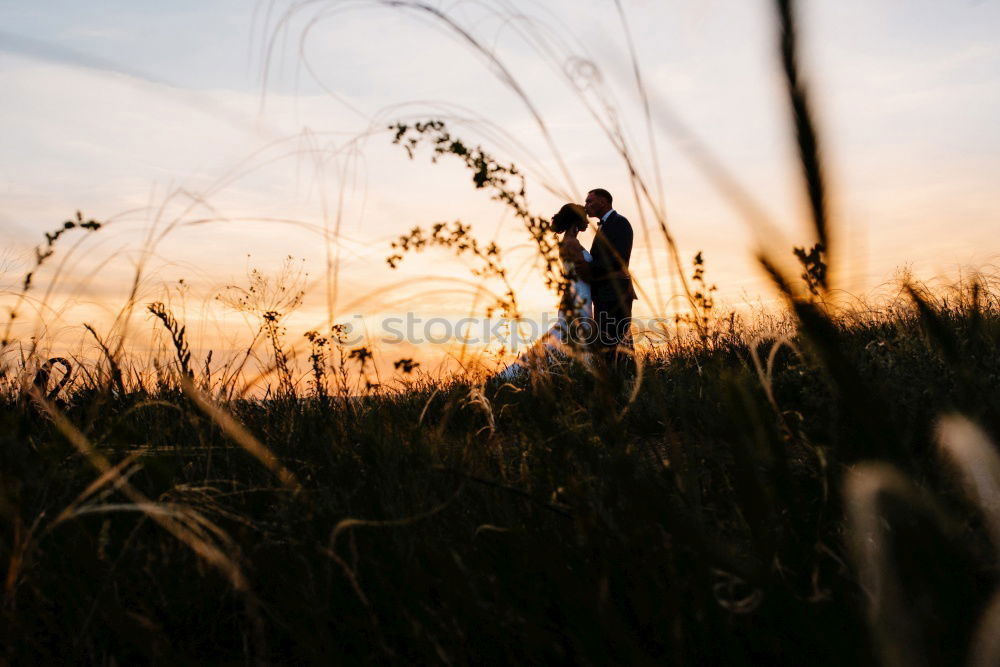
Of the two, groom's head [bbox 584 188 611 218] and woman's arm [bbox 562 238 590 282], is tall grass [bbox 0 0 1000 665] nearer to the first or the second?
woman's arm [bbox 562 238 590 282]

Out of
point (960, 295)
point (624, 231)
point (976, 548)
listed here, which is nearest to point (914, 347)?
point (960, 295)

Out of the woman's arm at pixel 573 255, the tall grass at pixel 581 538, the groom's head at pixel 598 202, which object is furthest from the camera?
the groom's head at pixel 598 202

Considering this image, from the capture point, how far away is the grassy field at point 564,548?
89 cm

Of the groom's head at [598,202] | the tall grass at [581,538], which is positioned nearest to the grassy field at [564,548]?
the tall grass at [581,538]

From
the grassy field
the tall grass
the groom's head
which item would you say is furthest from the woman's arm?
the groom's head

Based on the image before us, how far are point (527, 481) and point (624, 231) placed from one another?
23.6 ft

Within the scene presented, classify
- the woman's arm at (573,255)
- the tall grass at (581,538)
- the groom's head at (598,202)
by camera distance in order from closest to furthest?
the tall grass at (581,538)
the woman's arm at (573,255)
the groom's head at (598,202)

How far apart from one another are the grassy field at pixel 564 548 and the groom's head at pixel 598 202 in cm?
625

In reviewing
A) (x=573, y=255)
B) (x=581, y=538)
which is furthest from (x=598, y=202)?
(x=581, y=538)

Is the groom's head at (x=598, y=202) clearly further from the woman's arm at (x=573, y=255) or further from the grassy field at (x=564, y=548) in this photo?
the woman's arm at (x=573, y=255)

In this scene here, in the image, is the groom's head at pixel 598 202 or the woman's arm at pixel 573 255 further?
the groom's head at pixel 598 202

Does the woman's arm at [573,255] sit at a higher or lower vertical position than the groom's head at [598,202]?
lower

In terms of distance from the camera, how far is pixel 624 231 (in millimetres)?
8914

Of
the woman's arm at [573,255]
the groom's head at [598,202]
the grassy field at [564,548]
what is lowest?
the grassy field at [564,548]
